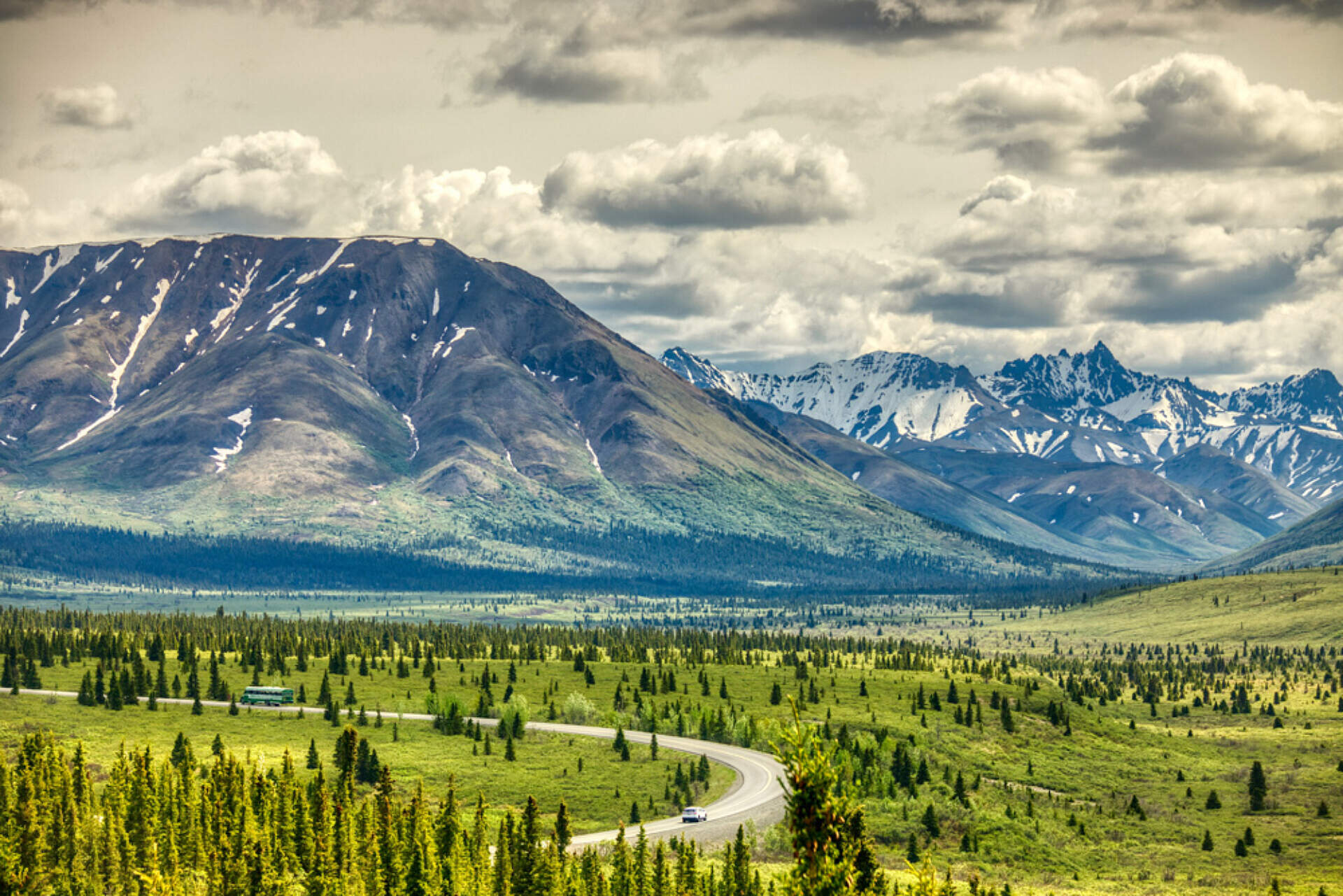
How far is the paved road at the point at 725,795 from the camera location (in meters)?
135

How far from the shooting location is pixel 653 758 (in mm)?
167500

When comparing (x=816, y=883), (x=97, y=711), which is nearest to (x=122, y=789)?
(x=97, y=711)

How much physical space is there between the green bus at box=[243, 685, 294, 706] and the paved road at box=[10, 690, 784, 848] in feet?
6.22

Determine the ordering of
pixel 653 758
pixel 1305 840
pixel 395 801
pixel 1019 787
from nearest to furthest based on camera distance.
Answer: pixel 395 801 → pixel 1305 840 → pixel 653 758 → pixel 1019 787

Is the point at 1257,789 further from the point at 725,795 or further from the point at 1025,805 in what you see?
the point at 725,795

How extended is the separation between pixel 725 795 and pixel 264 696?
79.0 m

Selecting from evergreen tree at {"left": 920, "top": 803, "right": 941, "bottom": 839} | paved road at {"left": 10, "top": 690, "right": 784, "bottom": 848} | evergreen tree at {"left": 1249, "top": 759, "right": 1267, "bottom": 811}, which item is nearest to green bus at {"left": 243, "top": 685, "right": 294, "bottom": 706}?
paved road at {"left": 10, "top": 690, "right": 784, "bottom": 848}

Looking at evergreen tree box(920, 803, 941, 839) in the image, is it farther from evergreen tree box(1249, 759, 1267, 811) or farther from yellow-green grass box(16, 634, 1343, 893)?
evergreen tree box(1249, 759, 1267, 811)

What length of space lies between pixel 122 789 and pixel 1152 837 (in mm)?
111964

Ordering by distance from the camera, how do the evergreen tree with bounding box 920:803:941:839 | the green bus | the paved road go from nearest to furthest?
the paved road
the evergreen tree with bounding box 920:803:941:839
the green bus

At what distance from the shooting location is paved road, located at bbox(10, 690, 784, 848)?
13500 cm

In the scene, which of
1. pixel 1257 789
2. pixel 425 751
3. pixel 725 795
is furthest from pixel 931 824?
pixel 425 751

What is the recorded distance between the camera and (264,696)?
197375mm

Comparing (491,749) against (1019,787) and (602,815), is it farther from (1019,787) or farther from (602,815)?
(1019,787)
